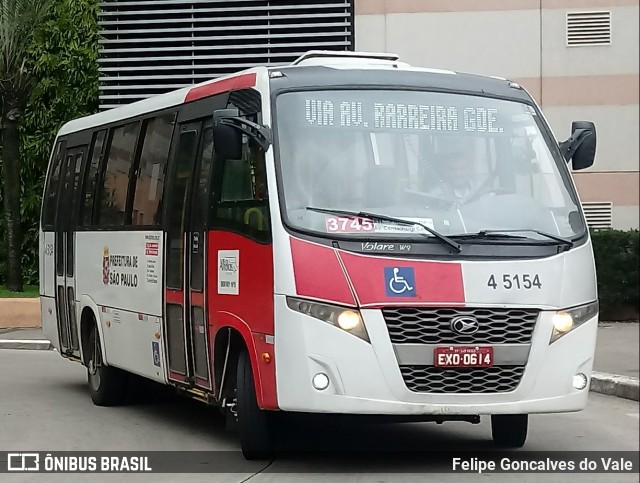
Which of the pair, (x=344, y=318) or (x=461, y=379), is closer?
(x=344, y=318)

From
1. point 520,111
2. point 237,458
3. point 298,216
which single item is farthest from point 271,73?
point 237,458

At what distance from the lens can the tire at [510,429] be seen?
998 centimetres

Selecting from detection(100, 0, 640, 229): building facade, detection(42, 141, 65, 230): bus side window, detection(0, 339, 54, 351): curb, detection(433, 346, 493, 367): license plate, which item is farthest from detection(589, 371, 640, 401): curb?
detection(0, 339, 54, 351): curb

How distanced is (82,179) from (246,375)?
519 centimetres

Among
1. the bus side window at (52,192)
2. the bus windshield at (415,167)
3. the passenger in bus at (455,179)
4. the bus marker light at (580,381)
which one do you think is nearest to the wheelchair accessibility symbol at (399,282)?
the bus windshield at (415,167)

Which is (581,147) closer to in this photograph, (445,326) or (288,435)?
(445,326)

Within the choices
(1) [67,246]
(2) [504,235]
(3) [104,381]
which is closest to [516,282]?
(2) [504,235]

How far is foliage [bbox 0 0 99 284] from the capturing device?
27.4 meters

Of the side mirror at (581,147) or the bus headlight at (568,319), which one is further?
the side mirror at (581,147)

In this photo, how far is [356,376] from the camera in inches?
338

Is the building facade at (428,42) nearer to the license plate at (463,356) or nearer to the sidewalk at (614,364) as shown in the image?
the sidewalk at (614,364)

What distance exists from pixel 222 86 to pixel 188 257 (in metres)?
1.34

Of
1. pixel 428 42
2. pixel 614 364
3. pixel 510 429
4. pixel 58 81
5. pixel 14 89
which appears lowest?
pixel 614 364

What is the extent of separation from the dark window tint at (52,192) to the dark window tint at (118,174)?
6.18 feet
